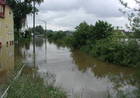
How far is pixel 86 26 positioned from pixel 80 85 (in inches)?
1325

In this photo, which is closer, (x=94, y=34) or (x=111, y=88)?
(x=111, y=88)

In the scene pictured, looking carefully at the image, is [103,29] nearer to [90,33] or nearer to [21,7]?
[90,33]

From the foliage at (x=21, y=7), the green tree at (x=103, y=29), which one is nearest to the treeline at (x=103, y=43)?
the green tree at (x=103, y=29)

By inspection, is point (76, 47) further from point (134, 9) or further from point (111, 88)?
point (134, 9)

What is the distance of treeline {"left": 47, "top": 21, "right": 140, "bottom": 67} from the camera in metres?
25.3

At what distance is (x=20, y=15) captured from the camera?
50.8 metres

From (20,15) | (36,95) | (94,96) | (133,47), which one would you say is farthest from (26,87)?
(20,15)

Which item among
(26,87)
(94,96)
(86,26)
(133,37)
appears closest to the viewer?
(133,37)

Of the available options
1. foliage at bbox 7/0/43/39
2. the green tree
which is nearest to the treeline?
the green tree

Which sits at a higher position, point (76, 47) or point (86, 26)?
point (86, 26)

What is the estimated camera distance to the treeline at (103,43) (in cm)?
2528

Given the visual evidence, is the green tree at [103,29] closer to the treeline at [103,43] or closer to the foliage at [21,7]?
the treeline at [103,43]

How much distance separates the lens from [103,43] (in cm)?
3412

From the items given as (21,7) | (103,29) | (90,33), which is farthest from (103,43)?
(21,7)
